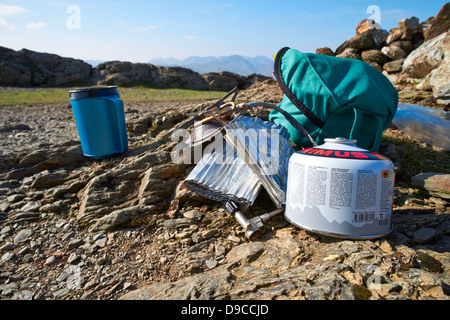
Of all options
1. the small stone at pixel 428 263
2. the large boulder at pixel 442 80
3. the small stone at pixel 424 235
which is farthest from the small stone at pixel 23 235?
the large boulder at pixel 442 80

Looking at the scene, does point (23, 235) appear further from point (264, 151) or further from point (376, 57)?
point (376, 57)

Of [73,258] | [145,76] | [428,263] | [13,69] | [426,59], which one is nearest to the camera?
[428,263]

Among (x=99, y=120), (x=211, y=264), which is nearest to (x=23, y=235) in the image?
(x=99, y=120)

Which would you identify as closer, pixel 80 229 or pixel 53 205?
pixel 80 229

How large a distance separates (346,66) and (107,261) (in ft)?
11.9

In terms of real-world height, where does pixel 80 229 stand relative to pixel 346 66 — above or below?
below

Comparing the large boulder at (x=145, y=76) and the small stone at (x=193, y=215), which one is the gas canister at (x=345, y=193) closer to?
the small stone at (x=193, y=215)


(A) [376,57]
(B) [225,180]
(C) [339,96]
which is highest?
(A) [376,57]

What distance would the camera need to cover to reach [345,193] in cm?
248

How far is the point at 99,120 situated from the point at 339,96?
137 inches
